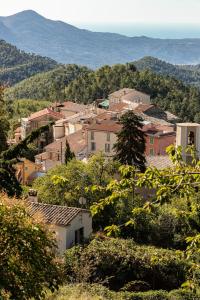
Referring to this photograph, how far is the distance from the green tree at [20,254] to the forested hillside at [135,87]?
95.9 m

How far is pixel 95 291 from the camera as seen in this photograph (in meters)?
14.6

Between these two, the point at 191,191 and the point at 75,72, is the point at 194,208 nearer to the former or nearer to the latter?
the point at 191,191

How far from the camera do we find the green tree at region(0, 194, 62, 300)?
7.80 meters

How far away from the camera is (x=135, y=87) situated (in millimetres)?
116312

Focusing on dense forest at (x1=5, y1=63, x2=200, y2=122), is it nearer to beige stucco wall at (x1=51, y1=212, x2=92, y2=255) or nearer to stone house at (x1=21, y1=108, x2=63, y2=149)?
stone house at (x1=21, y1=108, x2=63, y2=149)

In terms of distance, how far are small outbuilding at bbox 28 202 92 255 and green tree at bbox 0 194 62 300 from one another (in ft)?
35.6

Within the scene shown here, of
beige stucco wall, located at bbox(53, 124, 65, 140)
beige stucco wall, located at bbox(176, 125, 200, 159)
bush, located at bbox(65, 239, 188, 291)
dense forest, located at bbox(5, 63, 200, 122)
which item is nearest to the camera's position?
bush, located at bbox(65, 239, 188, 291)

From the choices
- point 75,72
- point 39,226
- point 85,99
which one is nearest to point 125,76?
point 85,99

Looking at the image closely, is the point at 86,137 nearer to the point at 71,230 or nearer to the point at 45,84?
the point at 71,230

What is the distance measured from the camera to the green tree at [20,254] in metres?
7.80

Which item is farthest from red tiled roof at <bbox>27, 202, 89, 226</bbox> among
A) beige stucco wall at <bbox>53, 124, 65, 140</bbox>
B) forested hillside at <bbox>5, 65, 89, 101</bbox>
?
forested hillside at <bbox>5, 65, 89, 101</bbox>

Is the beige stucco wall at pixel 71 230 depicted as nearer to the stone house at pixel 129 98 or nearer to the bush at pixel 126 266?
the bush at pixel 126 266

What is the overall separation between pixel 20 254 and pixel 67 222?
11.7 m

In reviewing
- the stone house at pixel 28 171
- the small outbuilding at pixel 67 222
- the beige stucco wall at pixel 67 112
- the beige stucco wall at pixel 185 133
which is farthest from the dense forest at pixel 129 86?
the small outbuilding at pixel 67 222
